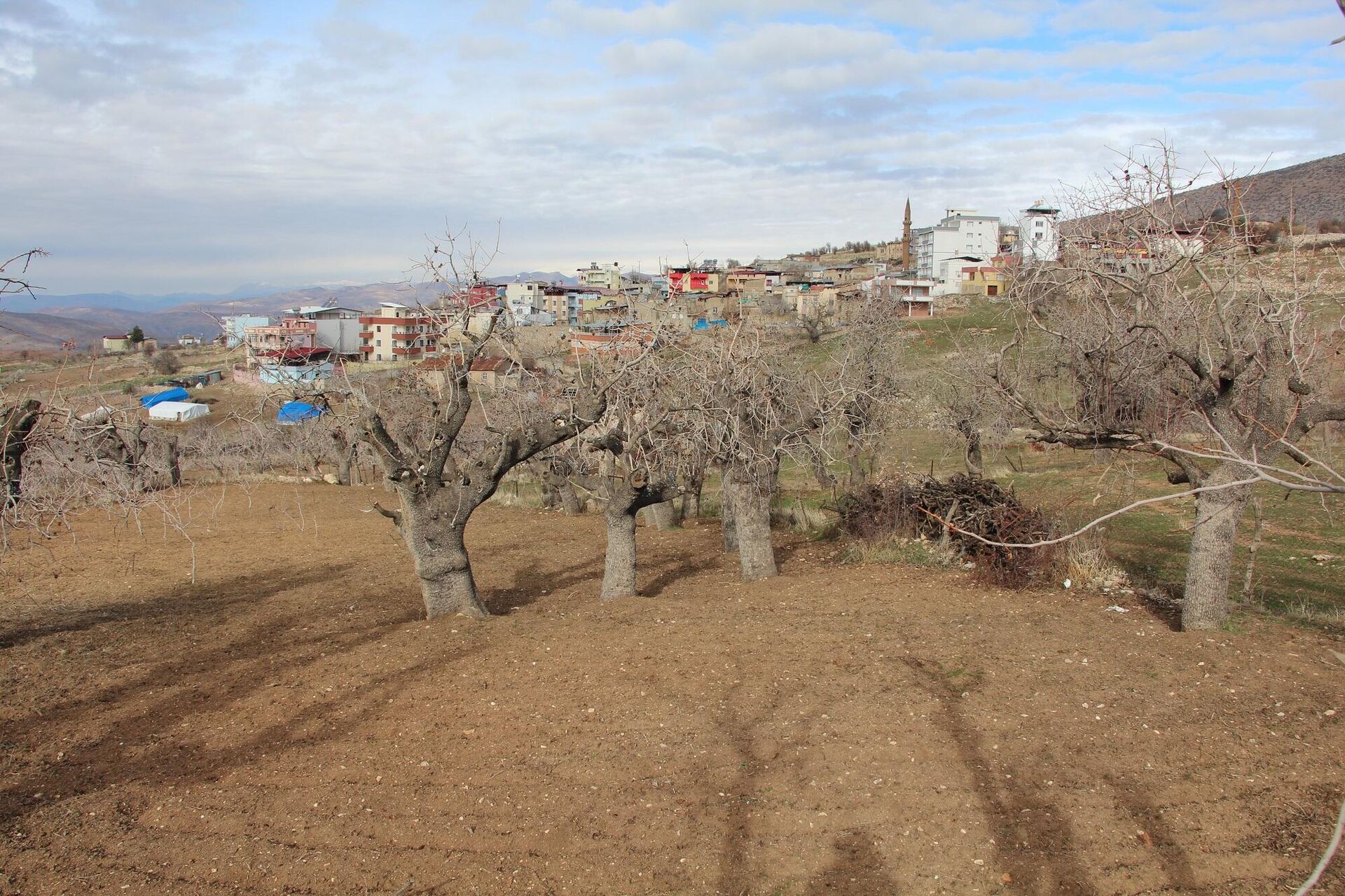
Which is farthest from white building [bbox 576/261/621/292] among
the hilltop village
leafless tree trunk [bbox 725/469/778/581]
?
leafless tree trunk [bbox 725/469/778/581]

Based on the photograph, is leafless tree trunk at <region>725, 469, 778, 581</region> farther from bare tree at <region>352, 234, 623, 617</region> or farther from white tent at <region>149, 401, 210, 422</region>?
white tent at <region>149, 401, 210, 422</region>

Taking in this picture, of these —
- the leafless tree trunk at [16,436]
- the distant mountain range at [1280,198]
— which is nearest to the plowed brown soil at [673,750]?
the leafless tree trunk at [16,436]

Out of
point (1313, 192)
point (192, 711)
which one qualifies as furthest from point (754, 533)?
point (1313, 192)

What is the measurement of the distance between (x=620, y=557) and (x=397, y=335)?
14.0 m

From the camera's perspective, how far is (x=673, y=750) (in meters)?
6.00

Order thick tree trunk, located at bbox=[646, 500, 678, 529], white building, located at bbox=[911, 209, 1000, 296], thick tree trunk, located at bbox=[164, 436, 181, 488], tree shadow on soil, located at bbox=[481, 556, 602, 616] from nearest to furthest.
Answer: tree shadow on soil, located at bbox=[481, 556, 602, 616]
thick tree trunk, located at bbox=[646, 500, 678, 529]
thick tree trunk, located at bbox=[164, 436, 181, 488]
white building, located at bbox=[911, 209, 1000, 296]

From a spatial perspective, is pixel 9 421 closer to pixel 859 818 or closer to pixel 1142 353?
pixel 859 818

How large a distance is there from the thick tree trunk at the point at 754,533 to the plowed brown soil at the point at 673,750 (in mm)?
1417

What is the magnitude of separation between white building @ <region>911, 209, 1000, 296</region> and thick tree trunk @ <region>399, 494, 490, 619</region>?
68.8 metres

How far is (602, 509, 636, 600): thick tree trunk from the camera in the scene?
10086 millimetres

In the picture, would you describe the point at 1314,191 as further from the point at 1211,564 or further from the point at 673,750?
the point at 673,750

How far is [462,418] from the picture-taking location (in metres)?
9.00

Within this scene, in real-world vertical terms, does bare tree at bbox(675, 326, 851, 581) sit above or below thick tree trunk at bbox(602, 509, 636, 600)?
above

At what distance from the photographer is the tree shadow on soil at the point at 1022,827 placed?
14.6 ft
